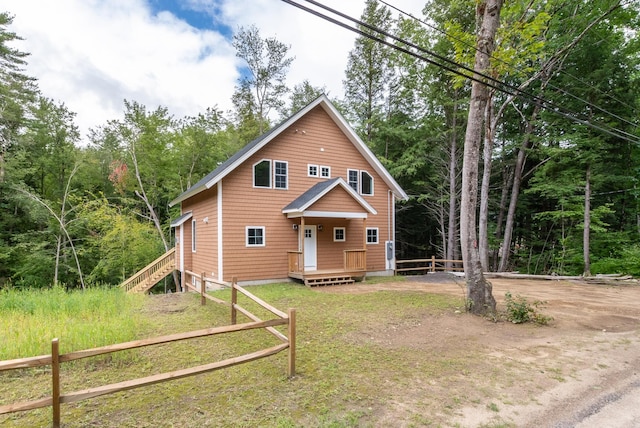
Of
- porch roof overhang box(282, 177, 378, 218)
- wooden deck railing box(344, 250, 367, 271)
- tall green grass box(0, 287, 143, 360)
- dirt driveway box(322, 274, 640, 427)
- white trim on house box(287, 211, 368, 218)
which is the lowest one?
dirt driveway box(322, 274, 640, 427)

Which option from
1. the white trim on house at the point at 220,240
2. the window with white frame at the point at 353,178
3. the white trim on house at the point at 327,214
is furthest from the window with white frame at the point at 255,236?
the window with white frame at the point at 353,178

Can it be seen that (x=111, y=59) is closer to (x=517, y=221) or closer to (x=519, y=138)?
(x=519, y=138)

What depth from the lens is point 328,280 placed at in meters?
12.0

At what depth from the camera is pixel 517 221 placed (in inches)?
771

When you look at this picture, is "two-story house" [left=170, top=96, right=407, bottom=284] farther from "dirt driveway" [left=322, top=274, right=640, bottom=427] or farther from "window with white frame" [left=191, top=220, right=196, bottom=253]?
"dirt driveway" [left=322, top=274, right=640, bottom=427]

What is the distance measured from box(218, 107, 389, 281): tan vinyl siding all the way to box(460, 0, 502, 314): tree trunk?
5.88m

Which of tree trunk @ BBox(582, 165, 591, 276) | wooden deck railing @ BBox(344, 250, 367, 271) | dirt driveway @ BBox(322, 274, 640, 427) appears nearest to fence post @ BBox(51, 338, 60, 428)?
dirt driveway @ BBox(322, 274, 640, 427)

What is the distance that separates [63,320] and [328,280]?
27.5 feet

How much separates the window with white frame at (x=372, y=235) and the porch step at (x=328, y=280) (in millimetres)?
2594

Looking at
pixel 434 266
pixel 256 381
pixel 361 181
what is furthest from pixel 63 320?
pixel 434 266

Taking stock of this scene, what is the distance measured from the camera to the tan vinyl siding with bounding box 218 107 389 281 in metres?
11.4

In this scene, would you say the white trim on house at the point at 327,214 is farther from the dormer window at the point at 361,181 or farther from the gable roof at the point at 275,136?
the gable roof at the point at 275,136

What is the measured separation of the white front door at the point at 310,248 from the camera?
41.5 feet

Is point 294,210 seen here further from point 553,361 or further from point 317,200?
point 553,361
